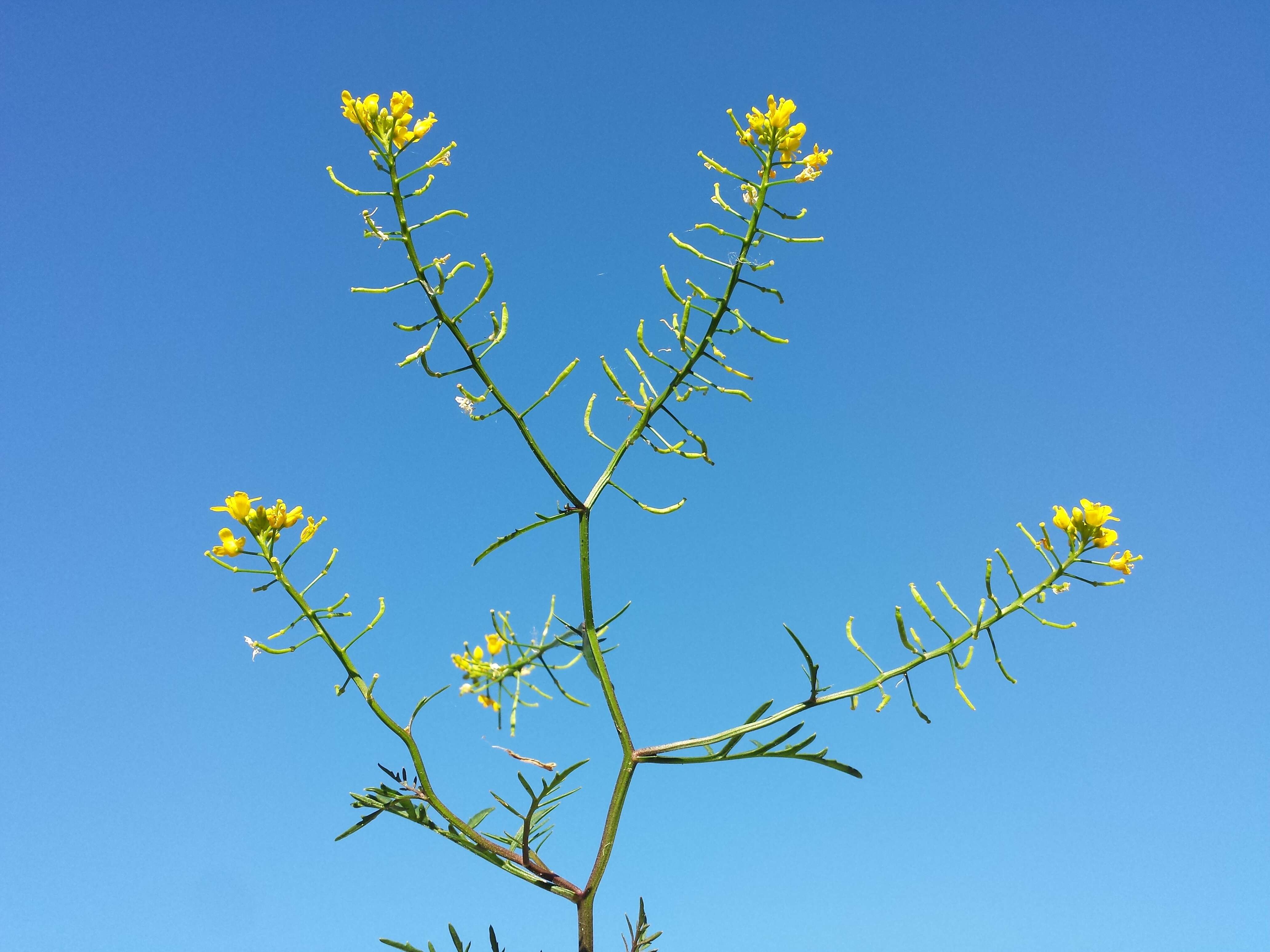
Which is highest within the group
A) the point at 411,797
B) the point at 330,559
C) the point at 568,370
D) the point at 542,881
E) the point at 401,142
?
the point at 401,142

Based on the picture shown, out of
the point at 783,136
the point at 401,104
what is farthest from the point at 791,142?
the point at 401,104

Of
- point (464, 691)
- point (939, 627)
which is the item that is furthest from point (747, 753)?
point (464, 691)

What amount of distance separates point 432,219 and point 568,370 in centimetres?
39

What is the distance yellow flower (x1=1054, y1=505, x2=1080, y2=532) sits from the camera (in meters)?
1.71

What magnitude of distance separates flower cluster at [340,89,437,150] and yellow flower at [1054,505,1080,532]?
4.40 ft

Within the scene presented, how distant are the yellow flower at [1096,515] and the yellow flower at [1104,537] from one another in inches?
0.5

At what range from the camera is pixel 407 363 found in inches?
66.1

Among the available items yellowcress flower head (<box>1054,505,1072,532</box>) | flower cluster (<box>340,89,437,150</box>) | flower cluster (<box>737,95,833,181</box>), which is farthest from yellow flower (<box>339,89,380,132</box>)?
yellowcress flower head (<box>1054,505,1072,532</box>)

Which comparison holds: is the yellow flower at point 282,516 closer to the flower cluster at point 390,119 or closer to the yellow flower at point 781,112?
the flower cluster at point 390,119

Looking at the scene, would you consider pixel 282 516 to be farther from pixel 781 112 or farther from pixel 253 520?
pixel 781 112

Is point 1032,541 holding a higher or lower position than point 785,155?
lower

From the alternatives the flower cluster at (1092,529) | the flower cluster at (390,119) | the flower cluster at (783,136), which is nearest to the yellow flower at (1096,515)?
the flower cluster at (1092,529)

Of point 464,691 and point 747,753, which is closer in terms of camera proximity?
point 747,753

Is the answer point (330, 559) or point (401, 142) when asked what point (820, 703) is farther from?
point (401, 142)
